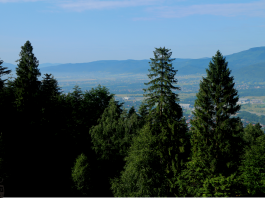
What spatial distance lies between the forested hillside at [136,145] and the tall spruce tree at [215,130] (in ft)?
0.29

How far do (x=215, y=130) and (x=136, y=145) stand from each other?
23.8 feet

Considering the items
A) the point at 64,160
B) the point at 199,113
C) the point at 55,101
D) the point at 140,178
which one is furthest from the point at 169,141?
the point at 55,101

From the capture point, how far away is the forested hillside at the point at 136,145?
18328 mm

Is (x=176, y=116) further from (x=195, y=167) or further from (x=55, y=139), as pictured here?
(x=55, y=139)

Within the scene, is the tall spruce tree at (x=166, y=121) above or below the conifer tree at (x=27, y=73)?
below

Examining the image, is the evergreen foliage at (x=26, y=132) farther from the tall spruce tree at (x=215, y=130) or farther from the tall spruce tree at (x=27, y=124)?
the tall spruce tree at (x=215, y=130)

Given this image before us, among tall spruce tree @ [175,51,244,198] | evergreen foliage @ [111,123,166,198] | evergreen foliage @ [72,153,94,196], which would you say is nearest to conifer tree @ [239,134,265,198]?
tall spruce tree @ [175,51,244,198]

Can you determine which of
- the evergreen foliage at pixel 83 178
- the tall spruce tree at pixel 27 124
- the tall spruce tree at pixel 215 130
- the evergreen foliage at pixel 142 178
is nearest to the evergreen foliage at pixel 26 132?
the tall spruce tree at pixel 27 124

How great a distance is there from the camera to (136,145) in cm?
1923

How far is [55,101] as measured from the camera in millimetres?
31516

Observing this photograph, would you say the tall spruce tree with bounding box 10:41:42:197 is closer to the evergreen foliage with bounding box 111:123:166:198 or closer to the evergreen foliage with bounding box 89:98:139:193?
the evergreen foliage with bounding box 89:98:139:193

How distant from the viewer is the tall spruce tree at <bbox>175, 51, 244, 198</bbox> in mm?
20281

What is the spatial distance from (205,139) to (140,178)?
776 centimetres

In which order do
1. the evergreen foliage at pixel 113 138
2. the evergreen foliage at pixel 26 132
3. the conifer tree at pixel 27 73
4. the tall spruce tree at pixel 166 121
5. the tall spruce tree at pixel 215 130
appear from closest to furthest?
the tall spruce tree at pixel 215 130, the tall spruce tree at pixel 166 121, the evergreen foliage at pixel 113 138, the evergreen foliage at pixel 26 132, the conifer tree at pixel 27 73
